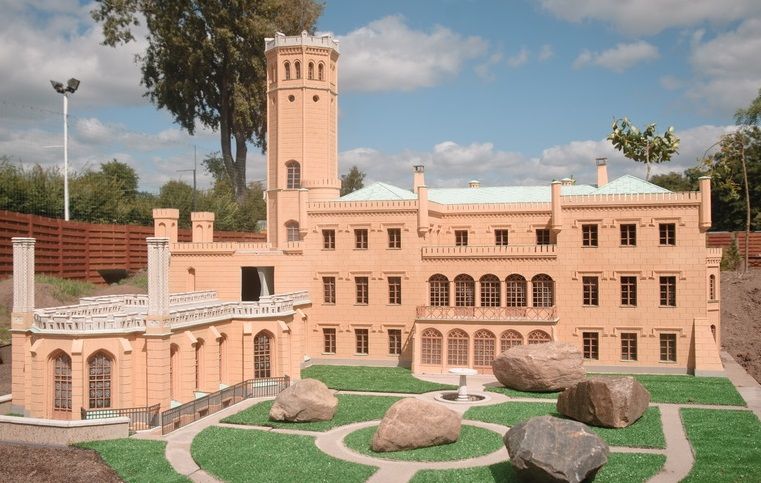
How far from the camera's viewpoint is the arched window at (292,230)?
4284cm

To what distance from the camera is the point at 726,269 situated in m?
57.2

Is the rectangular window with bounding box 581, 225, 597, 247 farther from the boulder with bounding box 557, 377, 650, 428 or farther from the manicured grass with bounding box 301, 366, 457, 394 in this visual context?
the boulder with bounding box 557, 377, 650, 428

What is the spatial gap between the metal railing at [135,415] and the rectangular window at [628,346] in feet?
75.5

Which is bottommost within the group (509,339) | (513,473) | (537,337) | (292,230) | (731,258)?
(513,473)

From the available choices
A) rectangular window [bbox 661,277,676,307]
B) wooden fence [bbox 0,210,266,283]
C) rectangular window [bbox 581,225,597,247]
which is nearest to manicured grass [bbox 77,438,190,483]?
wooden fence [bbox 0,210,266,283]

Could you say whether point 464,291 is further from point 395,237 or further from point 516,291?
point 395,237

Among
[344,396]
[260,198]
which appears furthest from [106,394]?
[260,198]

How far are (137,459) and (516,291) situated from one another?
73.0 ft

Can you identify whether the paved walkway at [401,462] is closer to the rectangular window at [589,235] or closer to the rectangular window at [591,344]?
the rectangular window at [591,344]

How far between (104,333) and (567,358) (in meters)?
18.2

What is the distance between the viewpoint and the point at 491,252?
3909 centimetres

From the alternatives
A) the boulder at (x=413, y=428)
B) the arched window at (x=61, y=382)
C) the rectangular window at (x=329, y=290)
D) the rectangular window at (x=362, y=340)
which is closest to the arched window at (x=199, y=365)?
the arched window at (x=61, y=382)

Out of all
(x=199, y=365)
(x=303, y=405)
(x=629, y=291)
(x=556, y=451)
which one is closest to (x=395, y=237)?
(x=629, y=291)

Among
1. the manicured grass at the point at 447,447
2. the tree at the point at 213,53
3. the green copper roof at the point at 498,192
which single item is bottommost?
the manicured grass at the point at 447,447
